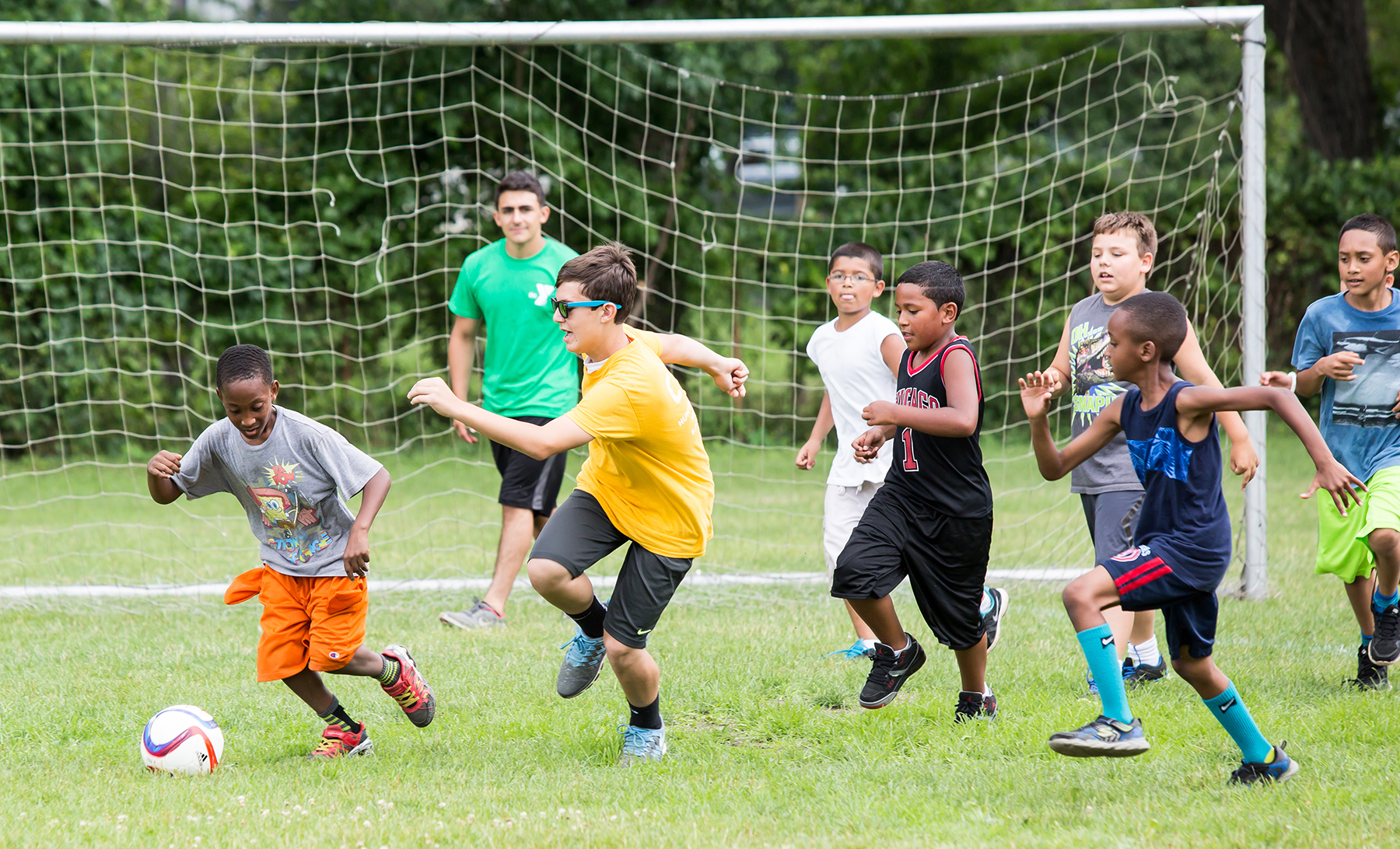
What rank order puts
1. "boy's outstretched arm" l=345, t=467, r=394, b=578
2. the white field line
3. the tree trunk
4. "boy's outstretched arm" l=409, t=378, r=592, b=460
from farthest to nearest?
1. the tree trunk
2. the white field line
3. "boy's outstretched arm" l=345, t=467, r=394, b=578
4. "boy's outstretched arm" l=409, t=378, r=592, b=460

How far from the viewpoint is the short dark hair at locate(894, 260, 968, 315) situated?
13.7 feet

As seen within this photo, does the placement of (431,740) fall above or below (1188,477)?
below

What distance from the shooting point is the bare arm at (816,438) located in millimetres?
5066

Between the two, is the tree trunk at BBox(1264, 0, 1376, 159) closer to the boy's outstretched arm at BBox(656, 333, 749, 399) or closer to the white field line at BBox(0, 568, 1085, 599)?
the white field line at BBox(0, 568, 1085, 599)

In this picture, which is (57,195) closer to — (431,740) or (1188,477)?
(431,740)

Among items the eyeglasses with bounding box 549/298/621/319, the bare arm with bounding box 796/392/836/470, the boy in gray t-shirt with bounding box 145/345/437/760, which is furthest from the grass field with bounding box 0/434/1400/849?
the eyeglasses with bounding box 549/298/621/319

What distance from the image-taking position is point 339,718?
4105 millimetres

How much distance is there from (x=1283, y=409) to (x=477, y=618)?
4040 millimetres

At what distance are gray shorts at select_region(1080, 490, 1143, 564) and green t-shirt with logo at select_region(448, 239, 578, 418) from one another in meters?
2.64

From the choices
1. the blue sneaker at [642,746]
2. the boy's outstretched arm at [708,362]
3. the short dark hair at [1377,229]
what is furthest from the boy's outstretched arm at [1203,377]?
the blue sneaker at [642,746]

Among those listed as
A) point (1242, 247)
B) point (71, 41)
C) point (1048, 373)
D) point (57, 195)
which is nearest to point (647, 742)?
point (1048, 373)

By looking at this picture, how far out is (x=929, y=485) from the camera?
4.21m

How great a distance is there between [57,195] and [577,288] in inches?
425

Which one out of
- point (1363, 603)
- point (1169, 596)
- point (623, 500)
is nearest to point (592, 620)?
point (623, 500)
